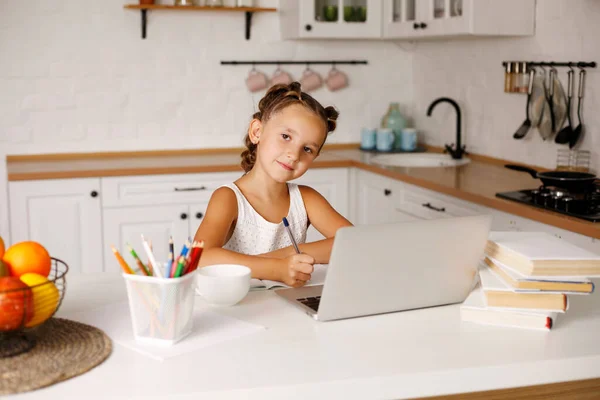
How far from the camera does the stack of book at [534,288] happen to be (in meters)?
1.44

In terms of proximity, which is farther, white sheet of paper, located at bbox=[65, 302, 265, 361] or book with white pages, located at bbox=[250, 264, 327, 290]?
book with white pages, located at bbox=[250, 264, 327, 290]

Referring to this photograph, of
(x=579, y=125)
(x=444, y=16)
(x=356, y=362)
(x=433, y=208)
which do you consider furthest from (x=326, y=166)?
(x=356, y=362)

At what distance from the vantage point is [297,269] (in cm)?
165

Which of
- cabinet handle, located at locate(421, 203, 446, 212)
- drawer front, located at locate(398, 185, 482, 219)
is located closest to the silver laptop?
drawer front, located at locate(398, 185, 482, 219)

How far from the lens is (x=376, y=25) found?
14.0 feet

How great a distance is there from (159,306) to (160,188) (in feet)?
8.24

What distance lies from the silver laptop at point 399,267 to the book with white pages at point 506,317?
8cm

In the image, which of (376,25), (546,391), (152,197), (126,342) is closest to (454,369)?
(546,391)

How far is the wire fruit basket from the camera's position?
3.96 ft

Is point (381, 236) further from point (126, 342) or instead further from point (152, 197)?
point (152, 197)

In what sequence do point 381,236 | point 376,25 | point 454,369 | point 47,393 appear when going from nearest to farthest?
point 47,393
point 454,369
point 381,236
point 376,25

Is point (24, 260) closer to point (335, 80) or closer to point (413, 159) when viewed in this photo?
point (413, 159)

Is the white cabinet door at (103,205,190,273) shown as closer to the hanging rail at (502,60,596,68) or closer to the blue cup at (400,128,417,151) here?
the blue cup at (400,128,417,151)

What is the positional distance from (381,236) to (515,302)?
11.0 inches
